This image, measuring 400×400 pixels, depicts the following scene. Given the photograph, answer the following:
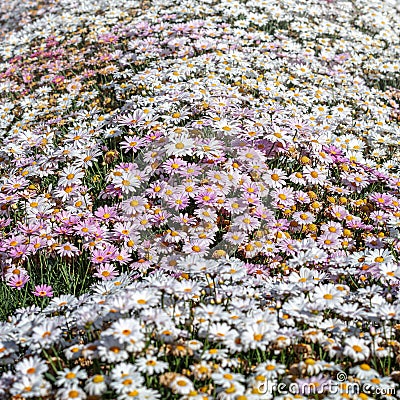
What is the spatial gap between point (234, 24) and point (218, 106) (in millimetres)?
2750

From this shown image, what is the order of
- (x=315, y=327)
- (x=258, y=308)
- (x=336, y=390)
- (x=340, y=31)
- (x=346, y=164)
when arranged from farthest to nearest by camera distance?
(x=340, y=31)
(x=346, y=164)
(x=258, y=308)
(x=315, y=327)
(x=336, y=390)

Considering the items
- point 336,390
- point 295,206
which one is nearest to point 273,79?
point 295,206

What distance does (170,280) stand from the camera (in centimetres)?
327

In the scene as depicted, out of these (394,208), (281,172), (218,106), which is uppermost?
(218,106)

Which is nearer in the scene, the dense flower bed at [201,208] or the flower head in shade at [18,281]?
the dense flower bed at [201,208]

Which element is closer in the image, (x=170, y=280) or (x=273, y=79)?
(x=170, y=280)

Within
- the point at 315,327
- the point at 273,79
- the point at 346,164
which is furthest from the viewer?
the point at 273,79

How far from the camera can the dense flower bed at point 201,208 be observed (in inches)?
112

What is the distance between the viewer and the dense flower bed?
2848 mm

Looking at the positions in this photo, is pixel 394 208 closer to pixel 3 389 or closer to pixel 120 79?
pixel 3 389

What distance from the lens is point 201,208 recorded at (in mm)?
4168

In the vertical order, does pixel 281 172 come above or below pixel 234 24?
below

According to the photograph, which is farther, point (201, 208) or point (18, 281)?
point (201, 208)

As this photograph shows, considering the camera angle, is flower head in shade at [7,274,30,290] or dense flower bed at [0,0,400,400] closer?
dense flower bed at [0,0,400,400]
